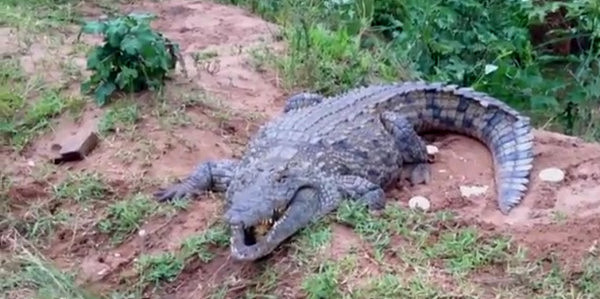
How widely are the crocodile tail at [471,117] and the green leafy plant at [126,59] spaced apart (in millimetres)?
1305

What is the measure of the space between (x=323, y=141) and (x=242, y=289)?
1.09 metres

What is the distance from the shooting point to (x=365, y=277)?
13.6ft

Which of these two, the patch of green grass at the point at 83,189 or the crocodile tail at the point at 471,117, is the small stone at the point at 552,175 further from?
the patch of green grass at the point at 83,189

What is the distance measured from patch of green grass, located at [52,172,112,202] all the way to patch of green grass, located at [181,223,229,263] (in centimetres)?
67

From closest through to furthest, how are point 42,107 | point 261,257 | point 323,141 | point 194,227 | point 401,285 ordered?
point 401,285 → point 261,257 → point 194,227 → point 323,141 → point 42,107

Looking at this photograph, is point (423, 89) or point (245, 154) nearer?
point (245, 154)

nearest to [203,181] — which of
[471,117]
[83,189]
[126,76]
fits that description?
[83,189]

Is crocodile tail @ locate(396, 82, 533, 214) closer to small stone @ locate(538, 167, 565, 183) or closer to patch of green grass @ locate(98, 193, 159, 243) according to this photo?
small stone @ locate(538, 167, 565, 183)

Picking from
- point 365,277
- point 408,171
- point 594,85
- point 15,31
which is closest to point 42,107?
point 15,31

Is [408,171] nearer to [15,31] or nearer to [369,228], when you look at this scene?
[369,228]

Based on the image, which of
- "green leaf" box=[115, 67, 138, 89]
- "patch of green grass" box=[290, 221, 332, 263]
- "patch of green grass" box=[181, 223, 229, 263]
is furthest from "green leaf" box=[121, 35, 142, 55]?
"patch of green grass" box=[290, 221, 332, 263]

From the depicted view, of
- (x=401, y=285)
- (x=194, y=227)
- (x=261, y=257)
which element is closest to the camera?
(x=401, y=285)

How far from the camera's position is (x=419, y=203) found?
486 centimetres

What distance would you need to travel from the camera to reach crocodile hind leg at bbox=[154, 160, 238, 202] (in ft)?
16.4
